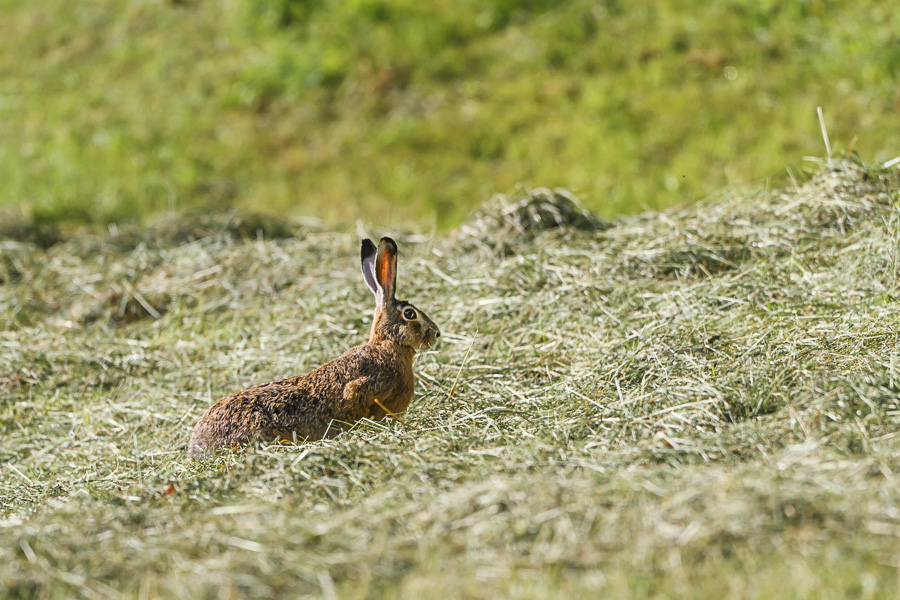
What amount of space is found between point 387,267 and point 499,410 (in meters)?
0.94

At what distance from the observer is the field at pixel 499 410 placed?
285 centimetres

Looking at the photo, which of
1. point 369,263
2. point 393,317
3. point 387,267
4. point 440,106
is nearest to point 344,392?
point 393,317

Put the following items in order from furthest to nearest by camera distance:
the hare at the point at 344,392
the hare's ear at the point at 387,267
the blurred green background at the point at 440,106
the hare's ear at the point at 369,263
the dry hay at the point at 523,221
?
the blurred green background at the point at 440,106, the dry hay at the point at 523,221, the hare's ear at the point at 369,263, the hare's ear at the point at 387,267, the hare at the point at 344,392

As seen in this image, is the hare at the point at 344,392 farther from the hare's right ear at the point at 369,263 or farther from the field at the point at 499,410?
the field at the point at 499,410

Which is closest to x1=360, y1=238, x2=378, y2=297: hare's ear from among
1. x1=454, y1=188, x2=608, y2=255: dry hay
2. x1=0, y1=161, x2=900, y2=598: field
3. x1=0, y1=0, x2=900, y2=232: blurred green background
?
x1=0, y1=161, x2=900, y2=598: field

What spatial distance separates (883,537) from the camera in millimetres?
2750

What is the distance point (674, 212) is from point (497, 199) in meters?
1.35

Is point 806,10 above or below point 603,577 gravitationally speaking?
above

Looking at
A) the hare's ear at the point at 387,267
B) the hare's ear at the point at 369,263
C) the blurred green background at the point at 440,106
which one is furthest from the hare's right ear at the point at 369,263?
the blurred green background at the point at 440,106

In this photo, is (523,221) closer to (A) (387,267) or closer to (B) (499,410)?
(A) (387,267)

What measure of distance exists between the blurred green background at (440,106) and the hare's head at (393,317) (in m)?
4.50

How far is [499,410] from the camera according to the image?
4.51 m

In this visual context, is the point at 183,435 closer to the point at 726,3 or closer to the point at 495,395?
the point at 495,395

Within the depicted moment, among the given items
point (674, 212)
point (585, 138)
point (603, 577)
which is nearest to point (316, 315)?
point (674, 212)
